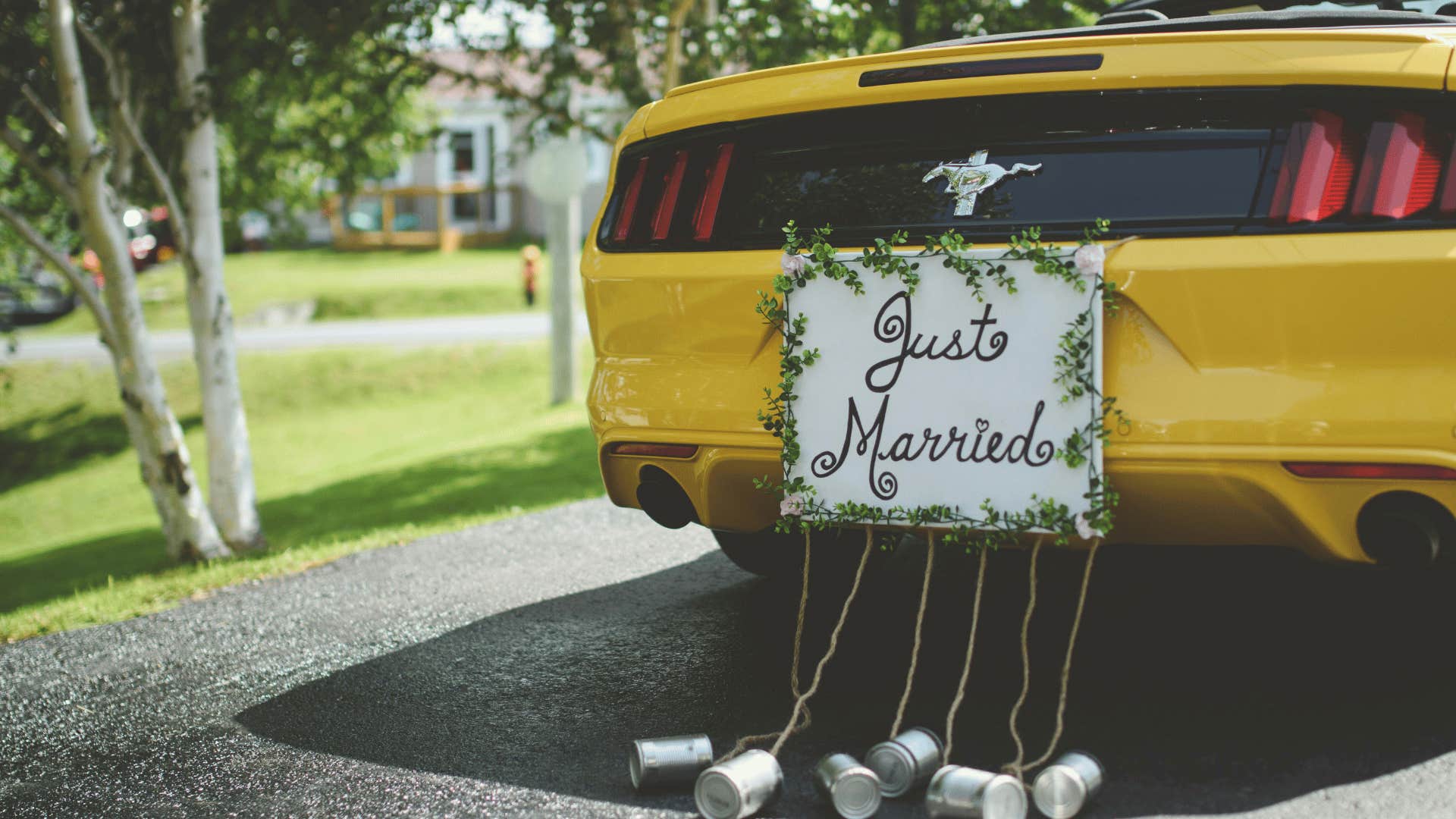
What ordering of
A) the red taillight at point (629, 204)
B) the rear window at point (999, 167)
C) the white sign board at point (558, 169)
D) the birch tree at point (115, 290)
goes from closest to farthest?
the rear window at point (999, 167) < the red taillight at point (629, 204) < the birch tree at point (115, 290) < the white sign board at point (558, 169)

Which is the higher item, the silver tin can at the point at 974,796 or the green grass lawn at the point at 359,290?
the silver tin can at the point at 974,796

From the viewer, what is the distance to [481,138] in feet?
135

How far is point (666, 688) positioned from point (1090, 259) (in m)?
1.66

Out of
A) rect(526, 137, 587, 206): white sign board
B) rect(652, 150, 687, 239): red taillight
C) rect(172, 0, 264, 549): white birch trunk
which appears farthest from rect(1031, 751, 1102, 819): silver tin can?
rect(526, 137, 587, 206): white sign board

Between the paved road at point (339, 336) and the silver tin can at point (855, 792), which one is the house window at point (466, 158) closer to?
the paved road at point (339, 336)

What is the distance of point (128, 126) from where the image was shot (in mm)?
7672

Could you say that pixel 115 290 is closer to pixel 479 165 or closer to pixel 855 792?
pixel 855 792

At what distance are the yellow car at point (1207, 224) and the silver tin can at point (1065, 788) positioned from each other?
62cm

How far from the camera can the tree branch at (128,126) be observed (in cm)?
764

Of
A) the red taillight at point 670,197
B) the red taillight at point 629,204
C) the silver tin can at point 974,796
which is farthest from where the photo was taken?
the red taillight at point 629,204

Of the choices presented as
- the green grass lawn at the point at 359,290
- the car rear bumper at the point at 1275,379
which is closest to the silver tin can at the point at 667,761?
the car rear bumper at the point at 1275,379

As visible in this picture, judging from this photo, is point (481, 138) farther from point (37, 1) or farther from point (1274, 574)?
point (1274, 574)

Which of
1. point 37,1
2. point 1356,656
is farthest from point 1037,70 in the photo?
point 37,1

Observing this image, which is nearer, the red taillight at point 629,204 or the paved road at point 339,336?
the red taillight at point 629,204
